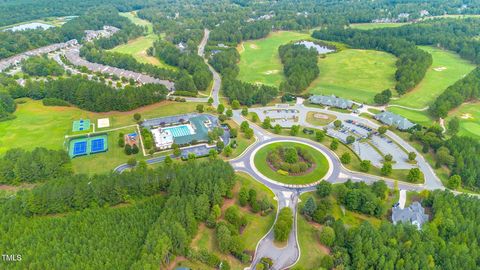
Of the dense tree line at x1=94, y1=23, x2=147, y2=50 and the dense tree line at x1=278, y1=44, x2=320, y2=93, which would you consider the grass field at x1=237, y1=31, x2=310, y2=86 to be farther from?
the dense tree line at x1=94, y1=23, x2=147, y2=50

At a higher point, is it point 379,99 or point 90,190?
point 90,190

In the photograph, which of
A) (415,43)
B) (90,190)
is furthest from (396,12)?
(90,190)

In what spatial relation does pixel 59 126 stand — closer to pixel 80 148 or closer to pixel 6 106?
pixel 80 148

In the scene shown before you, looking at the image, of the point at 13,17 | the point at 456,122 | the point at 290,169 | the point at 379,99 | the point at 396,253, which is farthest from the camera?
the point at 13,17

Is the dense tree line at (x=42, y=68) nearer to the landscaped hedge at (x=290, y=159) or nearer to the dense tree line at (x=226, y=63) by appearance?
the dense tree line at (x=226, y=63)

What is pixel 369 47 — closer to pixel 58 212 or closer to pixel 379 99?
pixel 379 99

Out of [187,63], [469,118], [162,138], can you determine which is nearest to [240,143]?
[162,138]
